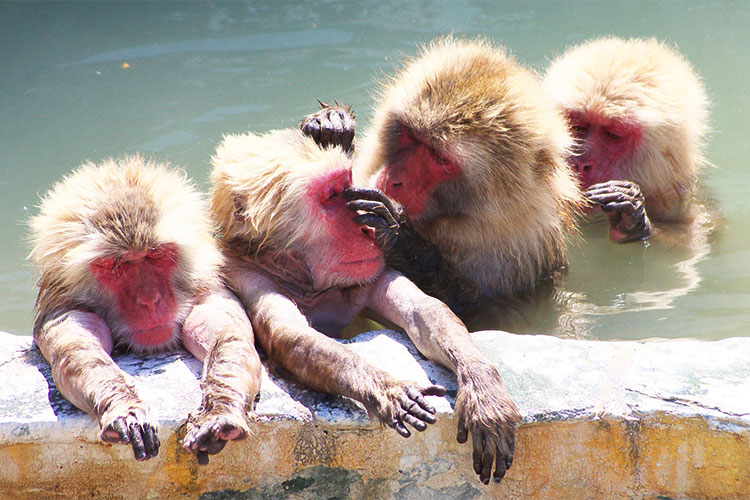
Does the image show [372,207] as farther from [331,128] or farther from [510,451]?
[510,451]

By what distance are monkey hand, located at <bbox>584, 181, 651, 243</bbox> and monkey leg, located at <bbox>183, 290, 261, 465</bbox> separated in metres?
2.30

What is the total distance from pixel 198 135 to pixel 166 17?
8.63 ft

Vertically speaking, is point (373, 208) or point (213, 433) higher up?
point (373, 208)

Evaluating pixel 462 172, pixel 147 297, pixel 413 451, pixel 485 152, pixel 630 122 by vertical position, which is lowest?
pixel 413 451

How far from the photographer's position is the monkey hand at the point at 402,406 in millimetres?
2871

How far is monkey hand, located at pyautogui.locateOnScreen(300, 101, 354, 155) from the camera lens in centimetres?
464

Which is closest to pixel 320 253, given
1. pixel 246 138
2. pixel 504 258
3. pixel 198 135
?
pixel 246 138

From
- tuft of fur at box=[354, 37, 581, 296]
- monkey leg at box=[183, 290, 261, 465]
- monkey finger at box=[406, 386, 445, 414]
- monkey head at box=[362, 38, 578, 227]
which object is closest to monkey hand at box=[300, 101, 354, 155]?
tuft of fur at box=[354, 37, 581, 296]

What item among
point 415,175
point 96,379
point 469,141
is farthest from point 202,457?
point 469,141

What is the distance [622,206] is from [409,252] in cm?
155

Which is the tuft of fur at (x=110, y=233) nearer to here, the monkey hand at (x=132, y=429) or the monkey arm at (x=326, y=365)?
the monkey arm at (x=326, y=365)

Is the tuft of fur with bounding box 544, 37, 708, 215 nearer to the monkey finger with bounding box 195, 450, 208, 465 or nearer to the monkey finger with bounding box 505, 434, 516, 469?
the monkey finger with bounding box 505, 434, 516, 469

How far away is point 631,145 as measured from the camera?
5.40m

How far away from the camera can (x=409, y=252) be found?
408 centimetres
